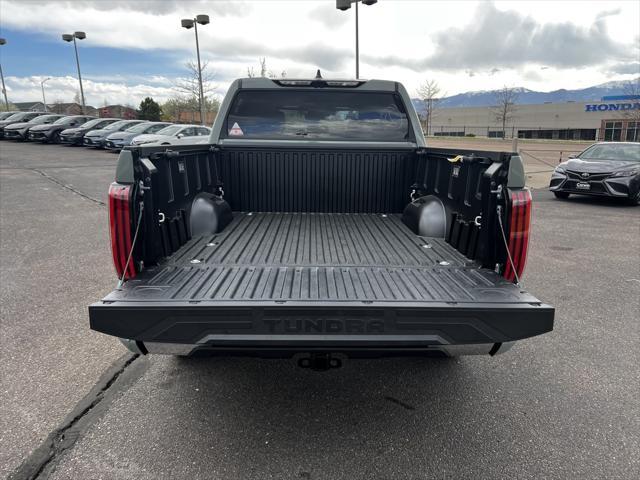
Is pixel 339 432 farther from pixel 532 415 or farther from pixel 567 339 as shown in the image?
pixel 567 339

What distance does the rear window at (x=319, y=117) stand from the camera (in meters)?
4.77

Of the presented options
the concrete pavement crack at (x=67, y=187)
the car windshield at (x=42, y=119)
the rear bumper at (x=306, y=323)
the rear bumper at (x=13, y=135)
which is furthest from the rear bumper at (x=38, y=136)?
the rear bumper at (x=306, y=323)

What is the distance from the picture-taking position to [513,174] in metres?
2.78

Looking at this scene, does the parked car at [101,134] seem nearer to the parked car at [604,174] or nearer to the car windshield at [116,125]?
the car windshield at [116,125]

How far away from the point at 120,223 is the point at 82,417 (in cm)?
131

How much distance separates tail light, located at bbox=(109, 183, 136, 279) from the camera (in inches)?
105

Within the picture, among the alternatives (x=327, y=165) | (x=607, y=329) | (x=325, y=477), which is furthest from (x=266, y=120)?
(x=607, y=329)

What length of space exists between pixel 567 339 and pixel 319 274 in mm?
2663

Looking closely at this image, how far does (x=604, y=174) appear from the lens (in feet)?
38.3

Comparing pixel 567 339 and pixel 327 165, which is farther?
pixel 327 165

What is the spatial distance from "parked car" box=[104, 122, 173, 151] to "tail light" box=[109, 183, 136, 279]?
70.2ft

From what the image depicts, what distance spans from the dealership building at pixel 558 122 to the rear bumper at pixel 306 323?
6352 centimetres

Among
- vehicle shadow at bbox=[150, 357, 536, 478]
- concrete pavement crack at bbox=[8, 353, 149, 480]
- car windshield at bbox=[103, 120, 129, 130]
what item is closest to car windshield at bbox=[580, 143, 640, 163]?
vehicle shadow at bbox=[150, 357, 536, 478]

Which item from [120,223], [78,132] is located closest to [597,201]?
[120,223]
